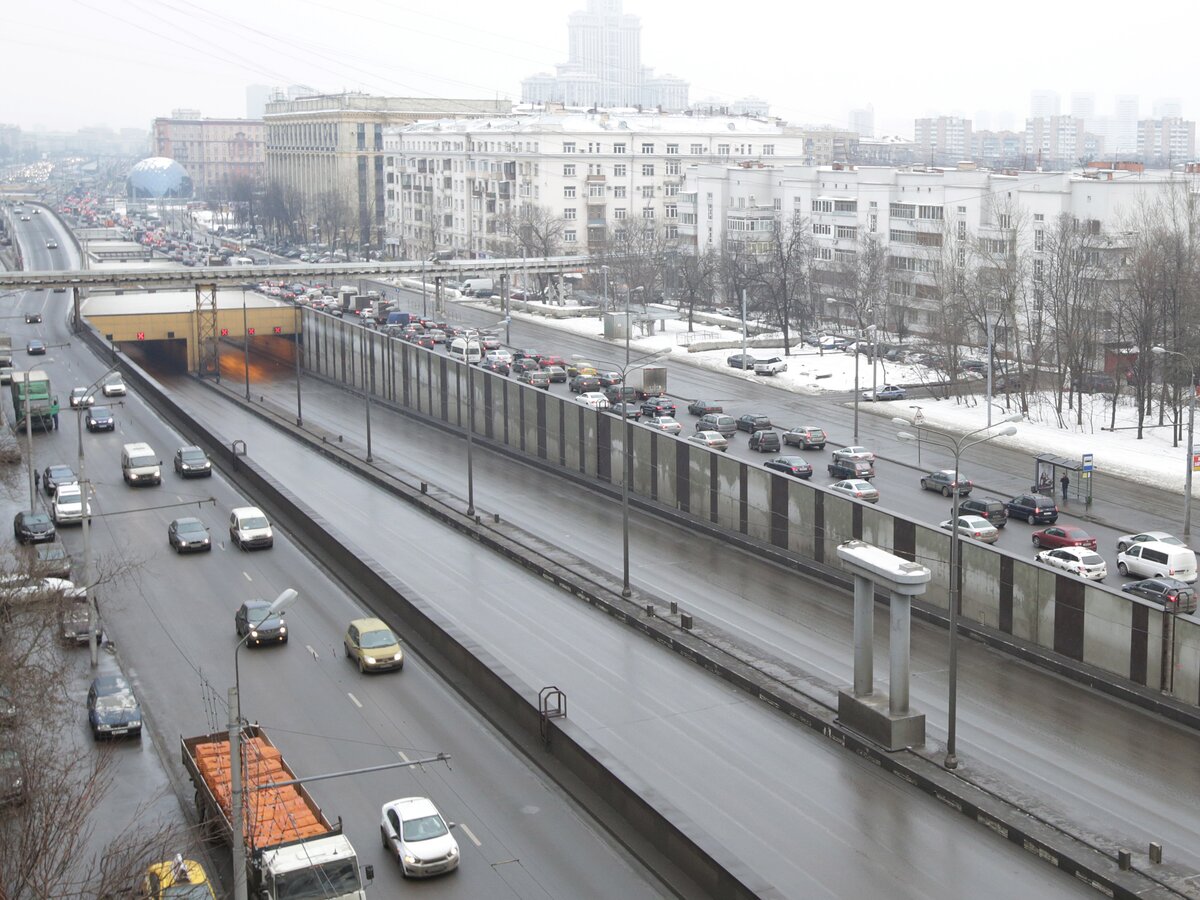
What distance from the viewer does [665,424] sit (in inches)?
2311

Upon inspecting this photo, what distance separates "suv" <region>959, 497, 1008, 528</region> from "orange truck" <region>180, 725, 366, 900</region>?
1006 inches

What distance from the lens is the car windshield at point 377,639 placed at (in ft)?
102

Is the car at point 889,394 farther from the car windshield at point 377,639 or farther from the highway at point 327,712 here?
the car windshield at point 377,639

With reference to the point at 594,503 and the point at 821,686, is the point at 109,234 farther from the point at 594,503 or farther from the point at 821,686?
the point at 821,686

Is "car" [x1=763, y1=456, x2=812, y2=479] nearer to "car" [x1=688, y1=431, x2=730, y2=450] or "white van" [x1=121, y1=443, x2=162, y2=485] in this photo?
"car" [x1=688, y1=431, x2=730, y2=450]

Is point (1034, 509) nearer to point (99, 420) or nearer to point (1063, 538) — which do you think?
point (1063, 538)

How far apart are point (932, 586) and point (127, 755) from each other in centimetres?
1840

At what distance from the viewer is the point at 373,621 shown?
104 feet

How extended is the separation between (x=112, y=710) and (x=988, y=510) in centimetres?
2683

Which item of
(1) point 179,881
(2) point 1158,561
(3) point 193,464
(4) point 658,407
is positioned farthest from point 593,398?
(1) point 179,881

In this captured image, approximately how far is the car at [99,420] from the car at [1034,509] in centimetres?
3754

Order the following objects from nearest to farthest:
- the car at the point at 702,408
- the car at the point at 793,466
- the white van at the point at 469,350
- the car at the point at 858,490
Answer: the car at the point at 858,490
the car at the point at 793,466
the car at the point at 702,408
the white van at the point at 469,350

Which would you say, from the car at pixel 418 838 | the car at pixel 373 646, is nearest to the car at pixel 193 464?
the car at pixel 373 646

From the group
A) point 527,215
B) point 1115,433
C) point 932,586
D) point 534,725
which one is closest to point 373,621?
point 534,725
